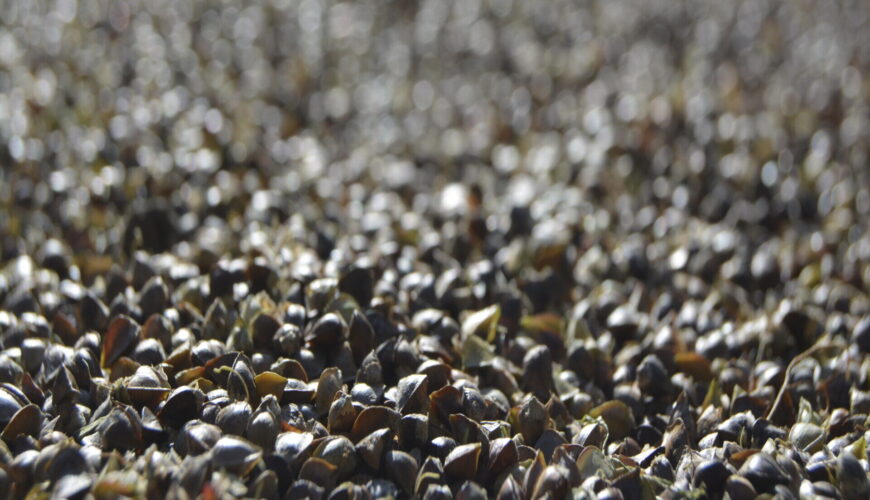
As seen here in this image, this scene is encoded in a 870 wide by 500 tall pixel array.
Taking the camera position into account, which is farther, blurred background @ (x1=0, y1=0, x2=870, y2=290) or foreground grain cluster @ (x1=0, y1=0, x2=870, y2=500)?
blurred background @ (x1=0, y1=0, x2=870, y2=290)

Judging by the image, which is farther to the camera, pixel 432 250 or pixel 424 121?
pixel 424 121

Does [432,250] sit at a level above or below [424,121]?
below

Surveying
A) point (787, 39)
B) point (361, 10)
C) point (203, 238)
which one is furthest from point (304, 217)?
point (787, 39)

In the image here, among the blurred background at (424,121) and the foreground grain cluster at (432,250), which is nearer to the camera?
the foreground grain cluster at (432,250)

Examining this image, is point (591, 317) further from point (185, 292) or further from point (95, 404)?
point (95, 404)
